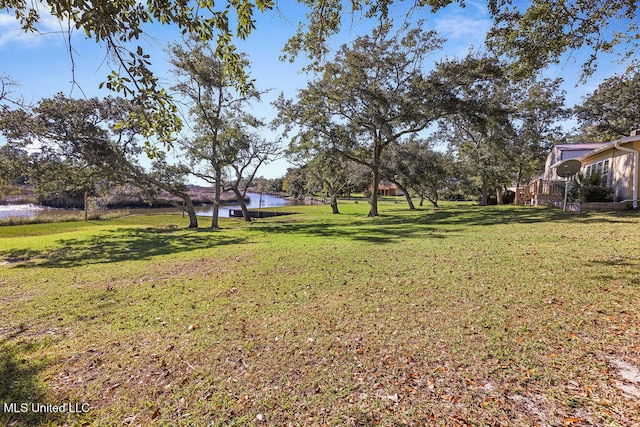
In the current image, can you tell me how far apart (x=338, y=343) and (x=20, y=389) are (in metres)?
3.14

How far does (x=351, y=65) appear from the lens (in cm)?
1672

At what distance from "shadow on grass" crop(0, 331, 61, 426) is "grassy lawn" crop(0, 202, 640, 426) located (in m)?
0.02

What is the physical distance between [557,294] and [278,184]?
101546mm

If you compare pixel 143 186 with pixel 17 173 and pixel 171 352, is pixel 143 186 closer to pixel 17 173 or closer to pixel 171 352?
pixel 17 173

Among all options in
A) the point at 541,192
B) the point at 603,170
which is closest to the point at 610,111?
the point at 541,192

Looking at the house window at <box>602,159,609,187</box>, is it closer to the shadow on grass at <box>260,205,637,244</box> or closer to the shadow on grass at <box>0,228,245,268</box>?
the shadow on grass at <box>260,205,637,244</box>

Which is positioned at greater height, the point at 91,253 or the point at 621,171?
the point at 621,171

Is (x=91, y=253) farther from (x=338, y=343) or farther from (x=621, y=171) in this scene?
(x=621, y=171)

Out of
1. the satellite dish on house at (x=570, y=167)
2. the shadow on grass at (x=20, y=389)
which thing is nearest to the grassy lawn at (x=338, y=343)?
the shadow on grass at (x=20, y=389)

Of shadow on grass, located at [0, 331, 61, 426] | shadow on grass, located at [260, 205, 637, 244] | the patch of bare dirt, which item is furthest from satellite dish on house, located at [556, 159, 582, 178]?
shadow on grass, located at [0, 331, 61, 426]

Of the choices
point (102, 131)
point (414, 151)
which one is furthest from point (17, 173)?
point (414, 151)

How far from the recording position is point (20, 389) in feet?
9.23

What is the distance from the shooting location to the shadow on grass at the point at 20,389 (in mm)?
2461

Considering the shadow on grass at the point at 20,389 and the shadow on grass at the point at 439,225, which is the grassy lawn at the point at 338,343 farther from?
the shadow on grass at the point at 439,225
